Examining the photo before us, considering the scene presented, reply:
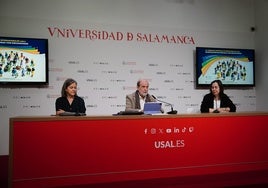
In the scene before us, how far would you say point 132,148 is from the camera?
290cm

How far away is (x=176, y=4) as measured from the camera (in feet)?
17.9

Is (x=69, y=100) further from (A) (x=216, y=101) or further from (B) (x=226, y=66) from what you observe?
(B) (x=226, y=66)

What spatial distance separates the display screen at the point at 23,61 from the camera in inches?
177

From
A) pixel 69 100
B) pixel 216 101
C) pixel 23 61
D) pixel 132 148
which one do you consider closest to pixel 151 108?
pixel 132 148

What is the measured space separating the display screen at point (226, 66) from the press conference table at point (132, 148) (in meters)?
2.19

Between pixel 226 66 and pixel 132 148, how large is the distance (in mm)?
3247

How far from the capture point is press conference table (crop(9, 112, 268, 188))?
2.65 m

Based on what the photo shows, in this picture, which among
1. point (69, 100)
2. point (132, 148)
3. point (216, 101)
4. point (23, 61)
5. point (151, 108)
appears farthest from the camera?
point (23, 61)

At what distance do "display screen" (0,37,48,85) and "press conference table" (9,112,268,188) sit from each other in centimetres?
207

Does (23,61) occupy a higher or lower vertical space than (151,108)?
higher

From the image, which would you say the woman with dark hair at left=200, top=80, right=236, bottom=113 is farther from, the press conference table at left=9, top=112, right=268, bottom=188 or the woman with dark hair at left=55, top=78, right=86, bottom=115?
the woman with dark hair at left=55, top=78, right=86, bottom=115

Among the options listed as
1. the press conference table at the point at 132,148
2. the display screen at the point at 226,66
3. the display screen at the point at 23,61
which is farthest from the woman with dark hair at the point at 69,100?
the display screen at the point at 226,66

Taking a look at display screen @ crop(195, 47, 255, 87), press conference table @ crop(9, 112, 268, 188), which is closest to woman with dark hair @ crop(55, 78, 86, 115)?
press conference table @ crop(9, 112, 268, 188)

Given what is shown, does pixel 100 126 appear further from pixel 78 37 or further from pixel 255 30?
pixel 255 30
